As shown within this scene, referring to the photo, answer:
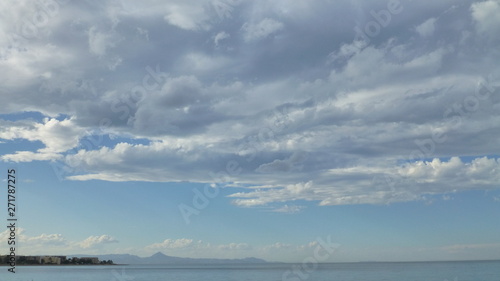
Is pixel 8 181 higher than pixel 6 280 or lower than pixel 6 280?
higher

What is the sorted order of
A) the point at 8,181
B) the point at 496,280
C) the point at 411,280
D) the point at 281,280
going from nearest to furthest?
the point at 8,181 < the point at 496,280 < the point at 411,280 < the point at 281,280

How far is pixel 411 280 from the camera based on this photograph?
180 metres

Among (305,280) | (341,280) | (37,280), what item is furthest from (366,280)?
(37,280)

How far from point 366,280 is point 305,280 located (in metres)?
23.0

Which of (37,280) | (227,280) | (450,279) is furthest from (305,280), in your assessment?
(37,280)

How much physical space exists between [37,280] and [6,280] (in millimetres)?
14979

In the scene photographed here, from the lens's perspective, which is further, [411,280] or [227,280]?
[227,280]

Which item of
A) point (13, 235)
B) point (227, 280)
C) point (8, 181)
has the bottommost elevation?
point (227, 280)

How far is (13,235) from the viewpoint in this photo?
56781 mm

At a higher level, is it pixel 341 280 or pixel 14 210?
pixel 14 210

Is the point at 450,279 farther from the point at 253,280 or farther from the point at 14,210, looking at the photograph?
the point at 14,210

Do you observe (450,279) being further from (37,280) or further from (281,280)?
(37,280)

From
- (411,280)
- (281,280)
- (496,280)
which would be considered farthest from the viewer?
(281,280)

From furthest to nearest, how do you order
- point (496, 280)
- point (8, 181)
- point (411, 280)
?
point (411, 280)
point (496, 280)
point (8, 181)
